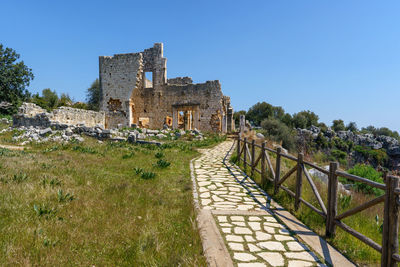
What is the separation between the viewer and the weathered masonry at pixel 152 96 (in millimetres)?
22406

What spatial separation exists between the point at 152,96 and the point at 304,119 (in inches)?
1458

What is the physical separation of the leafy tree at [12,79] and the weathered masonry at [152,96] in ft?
69.8

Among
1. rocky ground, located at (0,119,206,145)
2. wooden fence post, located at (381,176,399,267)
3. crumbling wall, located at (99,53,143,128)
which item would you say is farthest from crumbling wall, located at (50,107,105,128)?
wooden fence post, located at (381,176,399,267)

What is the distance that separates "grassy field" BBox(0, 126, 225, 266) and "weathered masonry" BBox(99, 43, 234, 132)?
1620cm

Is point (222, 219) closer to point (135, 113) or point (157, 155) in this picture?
point (157, 155)

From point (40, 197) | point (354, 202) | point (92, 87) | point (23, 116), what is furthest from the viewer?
point (92, 87)

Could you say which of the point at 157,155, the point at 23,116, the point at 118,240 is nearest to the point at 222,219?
the point at 118,240

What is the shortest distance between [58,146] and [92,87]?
39.6m

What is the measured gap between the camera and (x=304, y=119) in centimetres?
4934

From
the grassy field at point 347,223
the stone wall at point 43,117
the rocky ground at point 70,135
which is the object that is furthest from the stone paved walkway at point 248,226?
the stone wall at point 43,117

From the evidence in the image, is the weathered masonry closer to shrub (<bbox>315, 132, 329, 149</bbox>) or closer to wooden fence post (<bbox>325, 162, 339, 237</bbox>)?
shrub (<bbox>315, 132, 329, 149</bbox>)

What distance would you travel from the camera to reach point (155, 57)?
76.8 ft

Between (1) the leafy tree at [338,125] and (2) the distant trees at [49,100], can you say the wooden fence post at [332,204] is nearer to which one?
(2) the distant trees at [49,100]

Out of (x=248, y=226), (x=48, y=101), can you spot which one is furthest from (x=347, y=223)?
(x=48, y=101)
